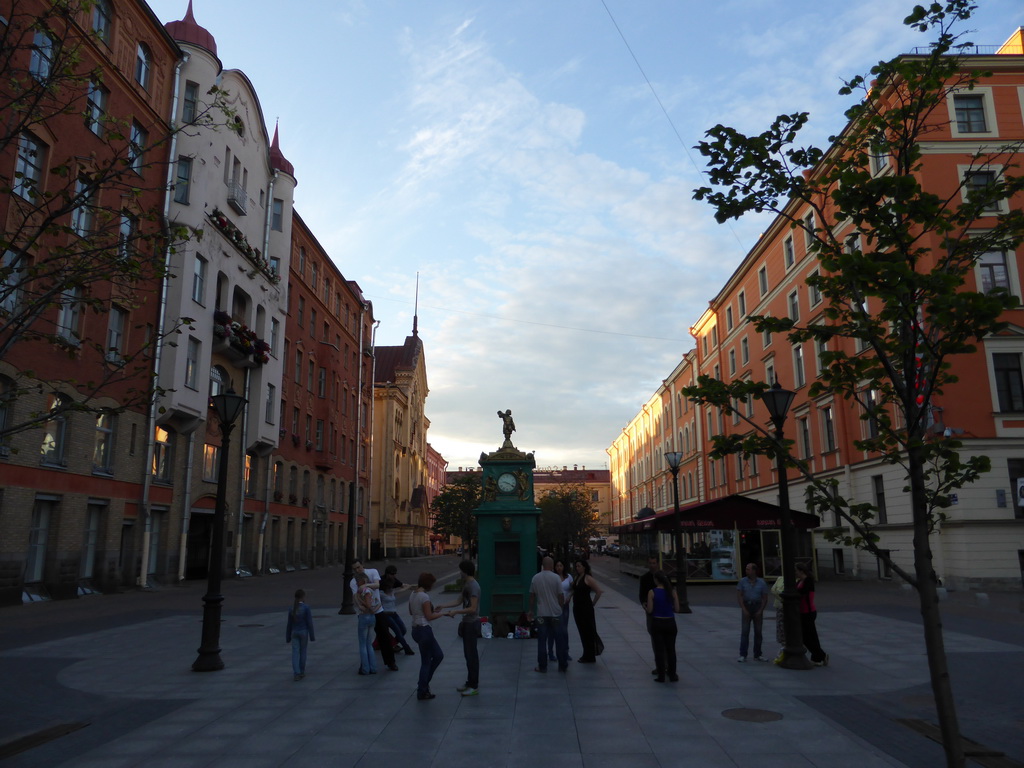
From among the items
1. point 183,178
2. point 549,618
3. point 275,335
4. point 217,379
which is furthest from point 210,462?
point 549,618

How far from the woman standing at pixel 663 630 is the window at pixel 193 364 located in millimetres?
24195

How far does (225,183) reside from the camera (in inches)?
1316

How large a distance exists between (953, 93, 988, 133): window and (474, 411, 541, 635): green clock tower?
2370cm

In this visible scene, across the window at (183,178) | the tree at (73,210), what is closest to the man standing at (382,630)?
the tree at (73,210)

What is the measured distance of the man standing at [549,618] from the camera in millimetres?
11578

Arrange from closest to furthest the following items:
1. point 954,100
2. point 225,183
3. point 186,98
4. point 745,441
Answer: point 745,441 < point 954,100 < point 186,98 < point 225,183

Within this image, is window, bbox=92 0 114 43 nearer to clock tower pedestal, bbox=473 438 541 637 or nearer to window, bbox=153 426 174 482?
window, bbox=153 426 174 482

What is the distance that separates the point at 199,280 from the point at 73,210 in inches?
→ 741

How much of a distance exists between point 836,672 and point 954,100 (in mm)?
25375

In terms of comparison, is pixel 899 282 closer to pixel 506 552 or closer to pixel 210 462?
pixel 506 552

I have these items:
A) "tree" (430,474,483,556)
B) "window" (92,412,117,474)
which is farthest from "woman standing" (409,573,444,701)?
"tree" (430,474,483,556)

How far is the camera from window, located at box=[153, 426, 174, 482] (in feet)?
94.2

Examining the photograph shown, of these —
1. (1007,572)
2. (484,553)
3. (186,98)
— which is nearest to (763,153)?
(484,553)

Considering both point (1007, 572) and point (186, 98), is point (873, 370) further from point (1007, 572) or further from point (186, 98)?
point (186, 98)
